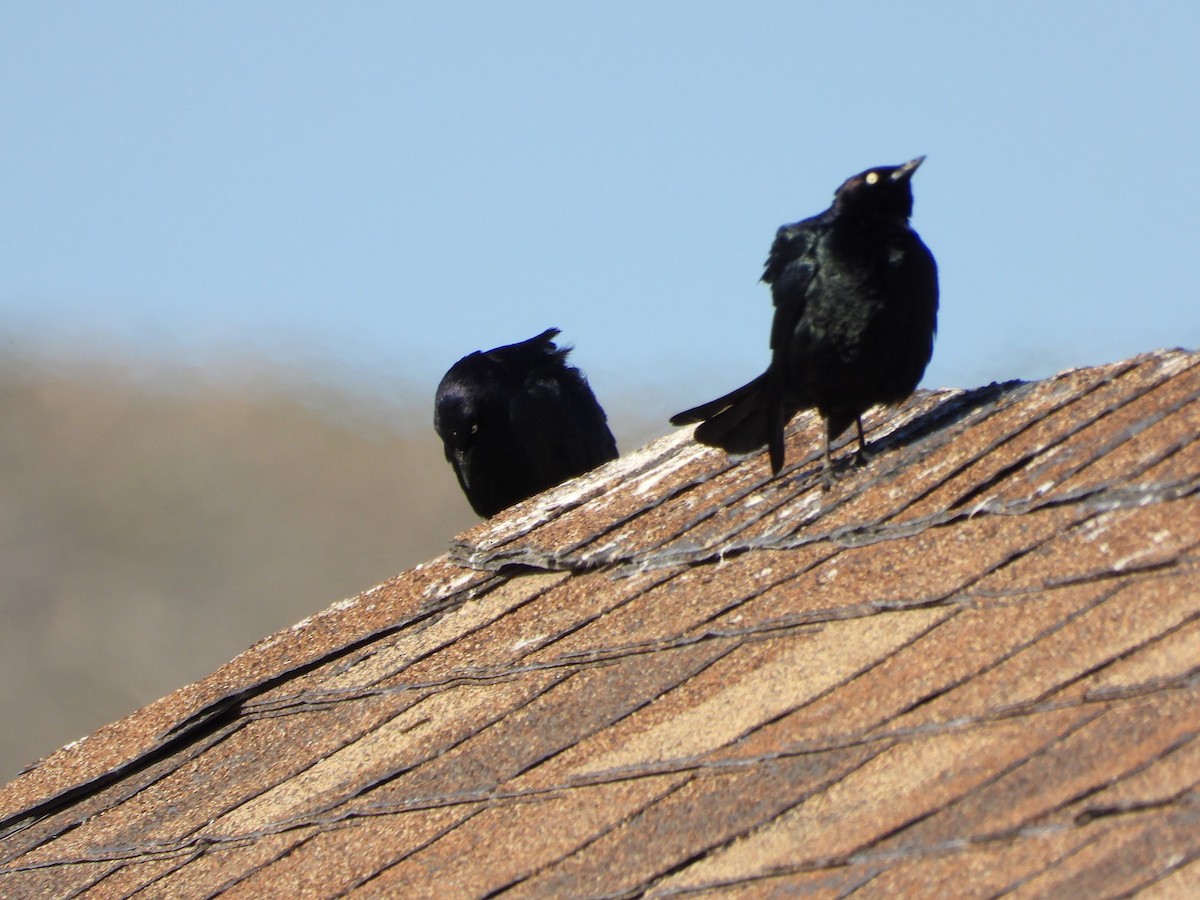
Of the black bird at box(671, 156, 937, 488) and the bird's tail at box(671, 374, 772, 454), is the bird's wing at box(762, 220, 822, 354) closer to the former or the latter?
the black bird at box(671, 156, 937, 488)

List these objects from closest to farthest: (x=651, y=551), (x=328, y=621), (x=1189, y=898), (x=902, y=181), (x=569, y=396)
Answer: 1. (x=1189, y=898)
2. (x=651, y=551)
3. (x=328, y=621)
4. (x=902, y=181)
5. (x=569, y=396)

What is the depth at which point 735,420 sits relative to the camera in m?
4.35

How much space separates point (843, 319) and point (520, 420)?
3.73 m

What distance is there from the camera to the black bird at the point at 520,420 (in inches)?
322

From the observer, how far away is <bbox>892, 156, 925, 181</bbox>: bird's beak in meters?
4.81

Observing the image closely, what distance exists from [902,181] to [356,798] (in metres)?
2.43

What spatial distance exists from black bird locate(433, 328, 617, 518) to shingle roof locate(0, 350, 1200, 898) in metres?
3.82

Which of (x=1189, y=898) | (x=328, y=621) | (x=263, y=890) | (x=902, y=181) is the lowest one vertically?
(x=1189, y=898)

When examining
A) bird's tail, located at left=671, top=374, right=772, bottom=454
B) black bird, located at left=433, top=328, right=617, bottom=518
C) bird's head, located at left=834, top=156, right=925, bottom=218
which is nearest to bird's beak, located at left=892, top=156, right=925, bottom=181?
bird's head, located at left=834, top=156, right=925, bottom=218

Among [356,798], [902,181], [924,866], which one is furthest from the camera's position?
[902,181]

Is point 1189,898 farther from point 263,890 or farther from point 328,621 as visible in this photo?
point 328,621

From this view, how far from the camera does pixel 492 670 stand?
3.45 metres

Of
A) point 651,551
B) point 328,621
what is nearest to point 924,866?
point 651,551

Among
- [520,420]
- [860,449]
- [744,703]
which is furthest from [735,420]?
[520,420]
